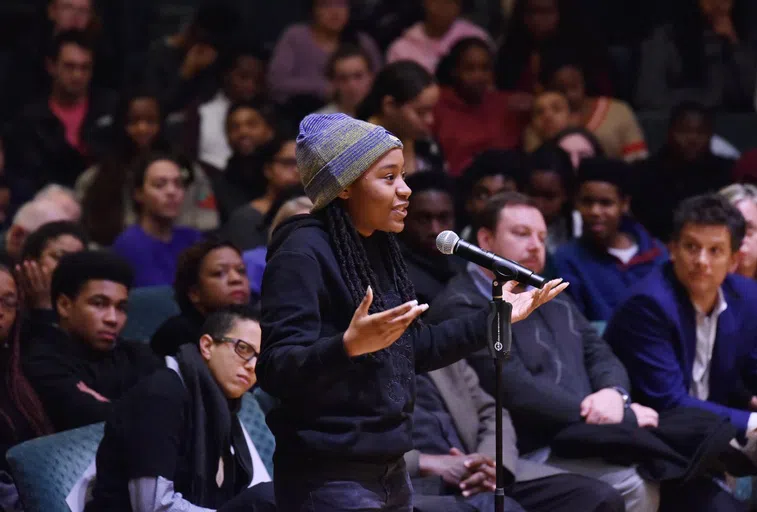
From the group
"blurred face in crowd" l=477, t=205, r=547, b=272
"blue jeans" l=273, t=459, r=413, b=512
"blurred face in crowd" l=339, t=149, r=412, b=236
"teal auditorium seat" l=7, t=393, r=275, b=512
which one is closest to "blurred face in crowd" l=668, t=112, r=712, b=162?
"blurred face in crowd" l=477, t=205, r=547, b=272

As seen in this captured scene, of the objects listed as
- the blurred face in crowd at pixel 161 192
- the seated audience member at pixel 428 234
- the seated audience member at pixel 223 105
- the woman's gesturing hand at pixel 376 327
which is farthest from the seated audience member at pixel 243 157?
the woman's gesturing hand at pixel 376 327

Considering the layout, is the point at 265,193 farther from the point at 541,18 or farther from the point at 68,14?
the point at 541,18

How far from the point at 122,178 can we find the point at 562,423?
2914mm

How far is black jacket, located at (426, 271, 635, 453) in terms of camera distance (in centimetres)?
399

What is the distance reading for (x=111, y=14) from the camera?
770 cm

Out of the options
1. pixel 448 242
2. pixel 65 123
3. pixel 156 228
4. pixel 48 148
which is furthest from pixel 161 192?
pixel 448 242

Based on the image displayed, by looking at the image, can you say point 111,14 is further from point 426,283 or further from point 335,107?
point 426,283

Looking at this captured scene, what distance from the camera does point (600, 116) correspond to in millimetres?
6785

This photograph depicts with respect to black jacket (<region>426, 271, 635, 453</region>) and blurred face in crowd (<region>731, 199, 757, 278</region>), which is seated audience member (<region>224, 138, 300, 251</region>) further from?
blurred face in crowd (<region>731, 199, 757, 278</region>)

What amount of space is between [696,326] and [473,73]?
2711 millimetres

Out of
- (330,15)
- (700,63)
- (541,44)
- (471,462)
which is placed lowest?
(471,462)

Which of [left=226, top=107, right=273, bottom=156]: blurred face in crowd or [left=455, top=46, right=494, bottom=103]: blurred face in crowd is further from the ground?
[left=455, top=46, right=494, bottom=103]: blurred face in crowd

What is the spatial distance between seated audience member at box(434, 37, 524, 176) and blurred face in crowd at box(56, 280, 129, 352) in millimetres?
2569

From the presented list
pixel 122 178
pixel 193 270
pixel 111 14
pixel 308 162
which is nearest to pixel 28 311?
pixel 193 270
